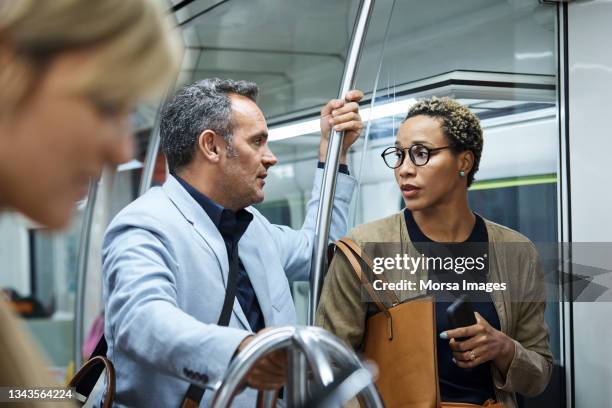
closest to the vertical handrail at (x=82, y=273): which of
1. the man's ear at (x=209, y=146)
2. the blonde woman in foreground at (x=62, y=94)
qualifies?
the man's ear at (x=209, y=146)

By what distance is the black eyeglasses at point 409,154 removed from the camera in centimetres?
247

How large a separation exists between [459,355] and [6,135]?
1818mm

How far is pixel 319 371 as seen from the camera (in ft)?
3.37

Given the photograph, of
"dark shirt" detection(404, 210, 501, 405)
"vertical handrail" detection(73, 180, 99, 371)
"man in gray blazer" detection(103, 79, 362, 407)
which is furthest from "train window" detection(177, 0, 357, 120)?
"vertical handrail" detection(73, 180, 99, 371)

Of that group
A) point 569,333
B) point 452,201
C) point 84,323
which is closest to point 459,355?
point 452,201

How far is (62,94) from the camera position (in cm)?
66

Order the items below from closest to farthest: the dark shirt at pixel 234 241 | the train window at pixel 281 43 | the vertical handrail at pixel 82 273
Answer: the dark shirt at pixel 234 241 < the train window at pixel 281 43 < the vertical handrail at pixel 82 273

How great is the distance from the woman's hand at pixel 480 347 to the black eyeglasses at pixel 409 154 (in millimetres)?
511

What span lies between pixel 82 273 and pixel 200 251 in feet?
13.4

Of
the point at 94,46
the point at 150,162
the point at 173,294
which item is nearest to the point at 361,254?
the point at 173,294

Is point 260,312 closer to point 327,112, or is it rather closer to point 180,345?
point 180,345

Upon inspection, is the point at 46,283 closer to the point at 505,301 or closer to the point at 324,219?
the point at 324,219

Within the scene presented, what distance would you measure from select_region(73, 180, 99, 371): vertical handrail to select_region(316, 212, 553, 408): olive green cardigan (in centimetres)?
362

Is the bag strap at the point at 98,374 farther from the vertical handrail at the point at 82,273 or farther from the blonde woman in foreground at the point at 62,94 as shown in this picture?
the vertical handrail at the point at 82,273
